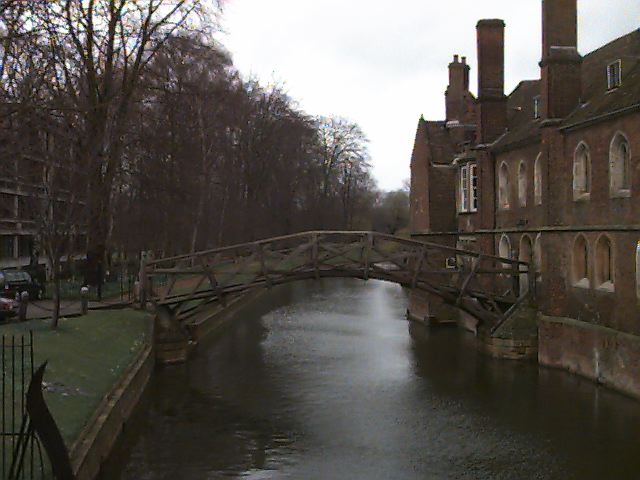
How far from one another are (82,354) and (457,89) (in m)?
23.3

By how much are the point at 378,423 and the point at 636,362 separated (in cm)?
606

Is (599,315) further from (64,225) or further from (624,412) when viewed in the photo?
(64,225)

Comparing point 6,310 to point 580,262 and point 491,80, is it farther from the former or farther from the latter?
point 491,80

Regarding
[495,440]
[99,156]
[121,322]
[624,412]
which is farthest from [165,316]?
[624,412]

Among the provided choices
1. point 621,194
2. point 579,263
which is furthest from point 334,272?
point 621,194

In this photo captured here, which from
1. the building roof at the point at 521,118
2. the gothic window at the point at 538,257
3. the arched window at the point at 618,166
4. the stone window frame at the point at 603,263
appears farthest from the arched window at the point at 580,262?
the building roof at the point at 521,118

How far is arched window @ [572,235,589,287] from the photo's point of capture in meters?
19.6

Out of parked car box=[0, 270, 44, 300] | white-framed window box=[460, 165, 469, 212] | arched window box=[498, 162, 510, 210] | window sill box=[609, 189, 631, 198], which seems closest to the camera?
window sill box=[609, 189, 631, 198]

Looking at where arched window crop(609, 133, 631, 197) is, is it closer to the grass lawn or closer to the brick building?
the brick building

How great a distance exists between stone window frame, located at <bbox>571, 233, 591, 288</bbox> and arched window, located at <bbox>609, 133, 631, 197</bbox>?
6.92 ft

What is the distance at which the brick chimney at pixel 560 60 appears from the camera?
2086cm

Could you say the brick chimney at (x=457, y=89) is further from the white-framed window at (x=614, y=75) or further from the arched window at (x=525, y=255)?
the white-framed window at (x=614, y=75)

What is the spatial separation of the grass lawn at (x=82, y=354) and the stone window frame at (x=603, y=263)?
1205 centimetres

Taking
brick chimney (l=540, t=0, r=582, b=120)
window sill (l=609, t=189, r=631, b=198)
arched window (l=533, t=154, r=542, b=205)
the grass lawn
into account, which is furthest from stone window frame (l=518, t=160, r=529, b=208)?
the grass lawn
